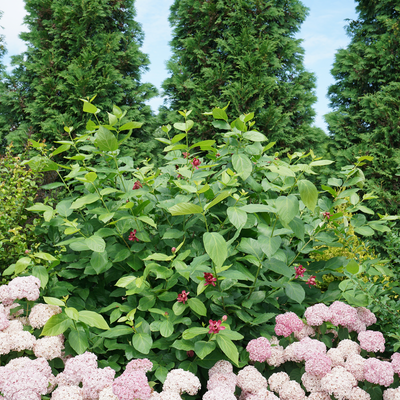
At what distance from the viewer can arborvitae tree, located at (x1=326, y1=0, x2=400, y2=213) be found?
19.6 ft

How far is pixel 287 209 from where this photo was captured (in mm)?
1578

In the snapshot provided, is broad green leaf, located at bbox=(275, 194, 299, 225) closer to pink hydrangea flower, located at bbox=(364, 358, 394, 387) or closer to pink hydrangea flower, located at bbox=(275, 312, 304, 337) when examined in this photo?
pink hydrangea flower, located at bbox=(275, 312, 304, 337)

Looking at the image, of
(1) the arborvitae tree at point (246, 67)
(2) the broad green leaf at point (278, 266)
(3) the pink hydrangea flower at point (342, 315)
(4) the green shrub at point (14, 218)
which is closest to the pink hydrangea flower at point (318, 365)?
(3) the pink hydrangea flower at point (342, 315)

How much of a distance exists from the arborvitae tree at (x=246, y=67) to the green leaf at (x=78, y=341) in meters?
4.67

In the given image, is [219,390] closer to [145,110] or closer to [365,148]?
[365,148]

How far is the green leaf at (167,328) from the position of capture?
1691mm

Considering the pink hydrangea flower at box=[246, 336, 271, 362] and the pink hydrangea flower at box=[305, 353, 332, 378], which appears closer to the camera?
the pink hydrangea flower at box=[305, 353, 332, 378]

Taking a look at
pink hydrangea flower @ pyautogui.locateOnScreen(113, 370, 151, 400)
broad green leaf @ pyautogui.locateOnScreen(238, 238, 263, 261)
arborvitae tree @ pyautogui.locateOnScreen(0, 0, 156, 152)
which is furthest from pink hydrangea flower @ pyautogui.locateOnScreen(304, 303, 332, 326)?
arborvitae tree @ pyautogui.locateOnScreen(0, 0, 156, 152)

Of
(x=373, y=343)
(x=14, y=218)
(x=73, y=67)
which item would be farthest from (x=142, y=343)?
(x=73, y=67)

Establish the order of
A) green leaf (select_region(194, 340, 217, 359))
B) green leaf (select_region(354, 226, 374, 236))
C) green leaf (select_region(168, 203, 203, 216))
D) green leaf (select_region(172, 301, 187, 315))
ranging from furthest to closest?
green leaf (select_region(354, 226, 374, 236)) < green leaf (select_region(172, 301, 187, 315)) < green leaf (select_region(194, 340, 217, 359)) < green leaf (select_region(168, 203, 203, 216))

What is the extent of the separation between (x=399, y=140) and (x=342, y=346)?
543 cm

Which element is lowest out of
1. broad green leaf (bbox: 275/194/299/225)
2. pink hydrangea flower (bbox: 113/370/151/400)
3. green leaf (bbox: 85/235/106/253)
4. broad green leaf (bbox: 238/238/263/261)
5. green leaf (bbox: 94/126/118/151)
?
pink hydrangea flower (bbox: 113/370/151/400)

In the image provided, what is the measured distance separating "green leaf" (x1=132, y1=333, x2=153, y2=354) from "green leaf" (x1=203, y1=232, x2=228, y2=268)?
60 cm

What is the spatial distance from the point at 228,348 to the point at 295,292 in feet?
1.80
